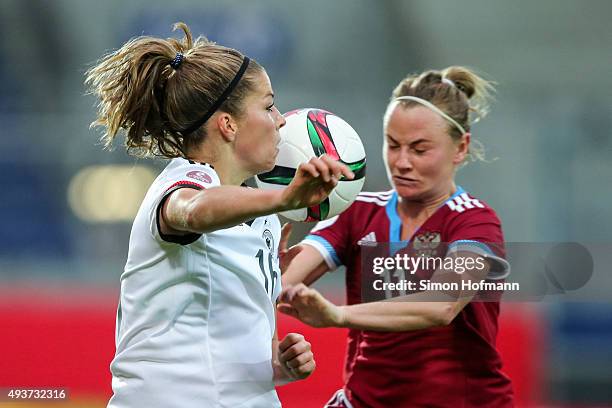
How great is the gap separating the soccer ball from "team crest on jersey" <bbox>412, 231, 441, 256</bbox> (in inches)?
13.1

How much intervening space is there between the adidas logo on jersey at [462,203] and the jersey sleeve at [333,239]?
1.26 ft

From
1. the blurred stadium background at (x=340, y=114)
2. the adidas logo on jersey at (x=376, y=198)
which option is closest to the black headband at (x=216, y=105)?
the adidas logo on jersey at (x=376, y=198)

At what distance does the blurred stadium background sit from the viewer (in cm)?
577

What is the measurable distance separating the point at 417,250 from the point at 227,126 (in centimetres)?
100

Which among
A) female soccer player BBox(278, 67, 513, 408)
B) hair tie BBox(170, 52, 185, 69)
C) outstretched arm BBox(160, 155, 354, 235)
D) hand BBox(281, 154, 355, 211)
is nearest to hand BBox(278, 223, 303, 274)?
female soccer player BBox(278, 67, 513, 408)

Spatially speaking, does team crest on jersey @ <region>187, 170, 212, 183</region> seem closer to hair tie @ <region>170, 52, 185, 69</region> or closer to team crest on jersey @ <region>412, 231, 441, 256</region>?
hair tie @ <region>170, 52, 185, 69</region>

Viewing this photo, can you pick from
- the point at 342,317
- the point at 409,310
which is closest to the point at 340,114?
the point at 409,310

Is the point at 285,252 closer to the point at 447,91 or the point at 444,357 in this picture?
the point at 444,357

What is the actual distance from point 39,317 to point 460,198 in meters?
3.51

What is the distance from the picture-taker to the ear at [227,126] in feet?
8.19

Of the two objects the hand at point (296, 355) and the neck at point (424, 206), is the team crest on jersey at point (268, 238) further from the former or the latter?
the neck at point (424, 206)

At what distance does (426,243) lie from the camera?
10.4 feet

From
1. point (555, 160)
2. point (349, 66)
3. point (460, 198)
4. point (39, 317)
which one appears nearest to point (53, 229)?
point (39, 317)

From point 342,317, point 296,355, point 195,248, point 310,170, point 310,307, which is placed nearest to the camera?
point 310,170
